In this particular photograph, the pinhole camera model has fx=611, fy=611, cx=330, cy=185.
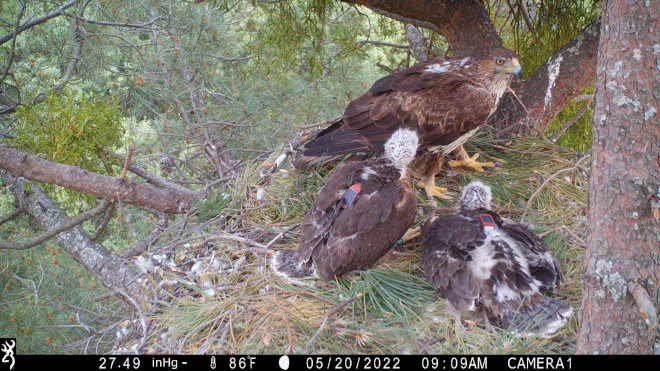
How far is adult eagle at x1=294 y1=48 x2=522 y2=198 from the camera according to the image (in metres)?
4.35

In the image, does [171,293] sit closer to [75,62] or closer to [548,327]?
[548,327]

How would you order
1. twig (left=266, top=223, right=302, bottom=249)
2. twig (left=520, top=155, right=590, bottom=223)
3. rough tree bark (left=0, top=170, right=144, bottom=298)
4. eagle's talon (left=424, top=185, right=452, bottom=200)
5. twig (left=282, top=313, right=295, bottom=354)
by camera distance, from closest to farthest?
twig (left=282, top=313, right=295, bottom=354)
twig (left=266, top=223, right=302, bottom=249)
twig (left=520, top=155, right=590, bottom=223)
eagle's talon (left=424, top=185, right=452, bottom=200)
rough tree bark (left=0, top=170, right=144, bottom=298)

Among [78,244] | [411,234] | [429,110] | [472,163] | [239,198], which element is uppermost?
[429,110]

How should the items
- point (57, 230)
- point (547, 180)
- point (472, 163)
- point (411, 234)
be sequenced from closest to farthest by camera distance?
point (411, 234)
point (547, 180)
point (472, 163)
point (57, 230)

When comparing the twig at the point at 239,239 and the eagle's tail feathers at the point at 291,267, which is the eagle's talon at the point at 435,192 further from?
the twig at the point at 239,239

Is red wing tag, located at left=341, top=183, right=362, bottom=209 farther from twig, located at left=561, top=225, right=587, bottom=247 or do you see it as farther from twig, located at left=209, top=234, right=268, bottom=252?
twig, located at left=561, top=225, right=587, bottom=247

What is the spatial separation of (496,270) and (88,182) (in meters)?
3.15

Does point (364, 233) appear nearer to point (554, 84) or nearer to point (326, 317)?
point (326, 317)

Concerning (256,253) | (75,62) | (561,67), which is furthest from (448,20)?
(75,62)

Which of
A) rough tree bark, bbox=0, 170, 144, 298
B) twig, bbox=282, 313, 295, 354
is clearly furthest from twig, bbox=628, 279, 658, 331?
rough tree bark, bbox=0, 170, 144, 298

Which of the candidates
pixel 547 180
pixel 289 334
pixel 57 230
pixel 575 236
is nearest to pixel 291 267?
pixel 289 334

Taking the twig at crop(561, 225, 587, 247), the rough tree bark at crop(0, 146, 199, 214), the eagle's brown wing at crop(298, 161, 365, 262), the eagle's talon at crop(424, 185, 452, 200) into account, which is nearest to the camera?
the eagle's brown wing at crop(298, 161, 365, 262)

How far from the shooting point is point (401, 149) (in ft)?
13.3

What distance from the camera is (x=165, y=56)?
241 inches
